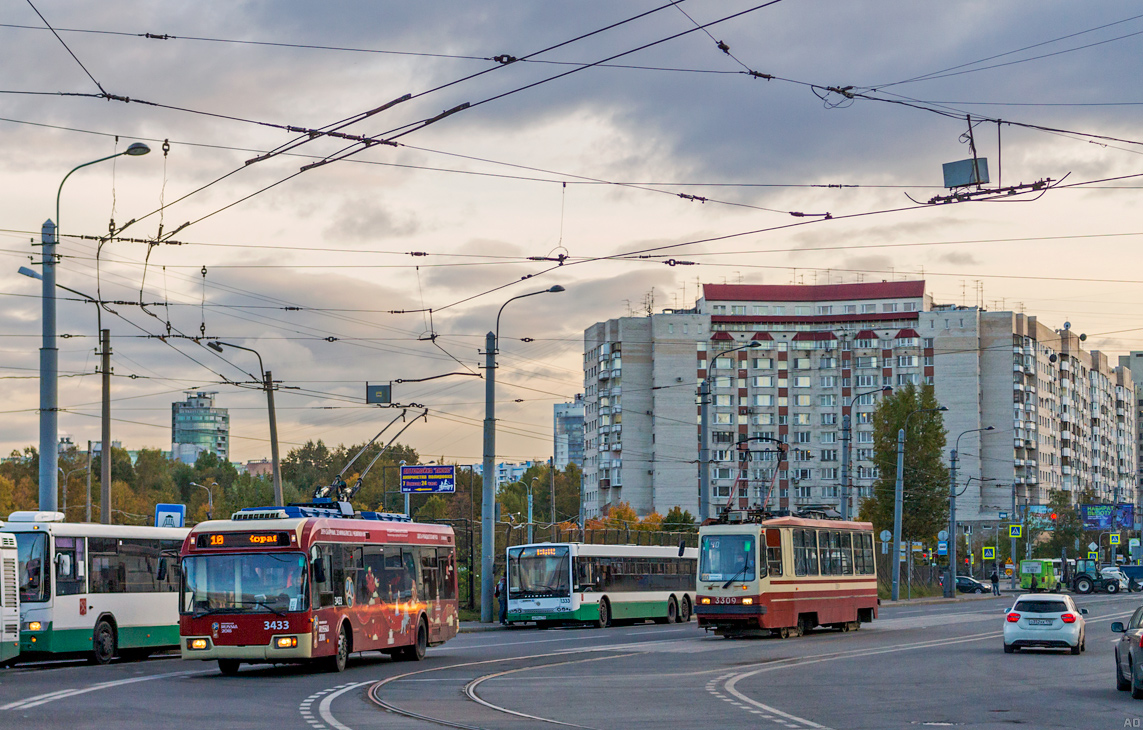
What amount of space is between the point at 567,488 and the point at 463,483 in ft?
66.5

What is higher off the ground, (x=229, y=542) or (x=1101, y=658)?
(x=229, y=542)

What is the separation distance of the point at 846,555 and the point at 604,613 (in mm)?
9223

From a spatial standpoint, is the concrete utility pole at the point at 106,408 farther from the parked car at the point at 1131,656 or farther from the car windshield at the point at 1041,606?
the parked car at the point at 1131,656

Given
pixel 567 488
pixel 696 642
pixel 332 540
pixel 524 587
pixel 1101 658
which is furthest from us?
pixel 567 488

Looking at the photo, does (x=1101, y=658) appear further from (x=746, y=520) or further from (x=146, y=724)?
(x=146, y=724)

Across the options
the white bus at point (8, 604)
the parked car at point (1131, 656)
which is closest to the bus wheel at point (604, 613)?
the white bus at point (8, 604)

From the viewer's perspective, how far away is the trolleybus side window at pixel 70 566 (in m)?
26.1

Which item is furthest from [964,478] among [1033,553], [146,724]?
[146,724]

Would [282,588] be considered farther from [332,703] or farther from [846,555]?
[846,555]

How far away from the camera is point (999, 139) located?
22.3m

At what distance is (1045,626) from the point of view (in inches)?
1127

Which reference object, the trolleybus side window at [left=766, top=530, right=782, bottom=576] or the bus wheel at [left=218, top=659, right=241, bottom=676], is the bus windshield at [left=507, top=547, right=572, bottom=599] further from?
the bus wheel at [left=218, top=659, right=241, bottom=676]

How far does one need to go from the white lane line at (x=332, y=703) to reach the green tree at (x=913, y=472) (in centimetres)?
5982

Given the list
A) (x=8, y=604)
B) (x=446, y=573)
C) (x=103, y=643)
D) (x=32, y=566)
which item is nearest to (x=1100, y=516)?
(x=446, y=573)
